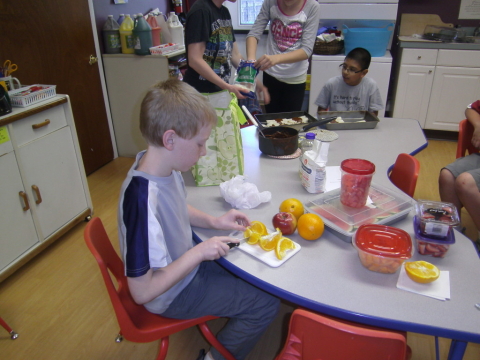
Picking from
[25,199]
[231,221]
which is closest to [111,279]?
[231,221]

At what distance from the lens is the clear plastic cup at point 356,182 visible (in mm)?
1147

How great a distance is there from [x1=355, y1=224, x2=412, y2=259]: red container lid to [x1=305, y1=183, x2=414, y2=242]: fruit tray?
0.06 meters

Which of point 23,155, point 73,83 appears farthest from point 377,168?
point 73,83

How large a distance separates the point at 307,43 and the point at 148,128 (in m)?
1.64

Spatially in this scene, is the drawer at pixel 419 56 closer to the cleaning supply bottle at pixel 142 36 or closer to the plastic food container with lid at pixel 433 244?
the cleaning supply bottle at pixel 142 36

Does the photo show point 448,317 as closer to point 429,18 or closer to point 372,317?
point 372,317

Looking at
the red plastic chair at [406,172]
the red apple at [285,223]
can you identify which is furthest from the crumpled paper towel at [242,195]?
the red plastic chair at [406,172]

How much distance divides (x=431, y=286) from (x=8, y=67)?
7.79 feet

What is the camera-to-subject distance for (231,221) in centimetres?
117

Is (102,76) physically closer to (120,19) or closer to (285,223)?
(120,19)

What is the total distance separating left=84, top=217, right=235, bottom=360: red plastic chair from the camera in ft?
3.60

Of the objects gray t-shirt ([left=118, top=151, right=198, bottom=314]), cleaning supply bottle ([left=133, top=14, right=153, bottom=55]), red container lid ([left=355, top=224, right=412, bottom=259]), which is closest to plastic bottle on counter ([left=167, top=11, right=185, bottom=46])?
cleaning supply bottle ([left=133, top=14, right=153, bottom=55])

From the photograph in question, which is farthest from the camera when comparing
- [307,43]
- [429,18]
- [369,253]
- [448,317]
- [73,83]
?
[429,18]

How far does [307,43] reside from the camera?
7.63ft
